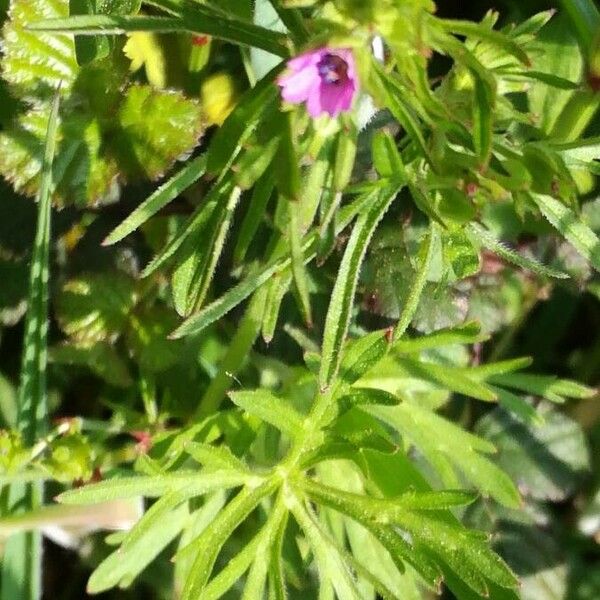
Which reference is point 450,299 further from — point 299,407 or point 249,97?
point 249,97

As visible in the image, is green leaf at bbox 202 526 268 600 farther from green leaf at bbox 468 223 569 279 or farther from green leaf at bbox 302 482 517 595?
green leaf at bbox 468 223 569 279

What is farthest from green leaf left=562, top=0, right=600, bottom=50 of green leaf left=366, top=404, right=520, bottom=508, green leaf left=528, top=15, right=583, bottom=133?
green leaf left=366, top=404, right=520, bottom=508

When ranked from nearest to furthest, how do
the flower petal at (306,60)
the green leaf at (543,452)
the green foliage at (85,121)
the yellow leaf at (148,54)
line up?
the flower petal at (306,60)
the green foliage at (85,121)
the yellow leaf at (148,54)
the green leaf at (543,452)

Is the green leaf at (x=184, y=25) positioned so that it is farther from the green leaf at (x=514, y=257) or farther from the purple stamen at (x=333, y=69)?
the green leaf at (x=514, y=257)

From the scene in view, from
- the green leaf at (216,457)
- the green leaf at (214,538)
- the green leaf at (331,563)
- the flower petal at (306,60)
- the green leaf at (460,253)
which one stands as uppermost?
the flower petal at (306,60)

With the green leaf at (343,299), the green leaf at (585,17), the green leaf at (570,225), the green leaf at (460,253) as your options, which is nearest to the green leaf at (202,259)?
the green leaf at (343,299)

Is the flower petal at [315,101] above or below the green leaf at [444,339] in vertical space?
above

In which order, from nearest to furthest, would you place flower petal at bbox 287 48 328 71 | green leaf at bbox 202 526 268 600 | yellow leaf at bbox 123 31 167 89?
1. flower petal at bbox 287 48 328 71
2. green leaf at bbox 202 526 268 600
3. yellow leaf at bbox 123 31 167 89

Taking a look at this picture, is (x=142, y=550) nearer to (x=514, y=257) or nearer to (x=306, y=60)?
(x=514, y=257)

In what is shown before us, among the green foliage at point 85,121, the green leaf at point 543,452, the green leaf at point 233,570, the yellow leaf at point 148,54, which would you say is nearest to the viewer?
the green leaf at point 233,570
